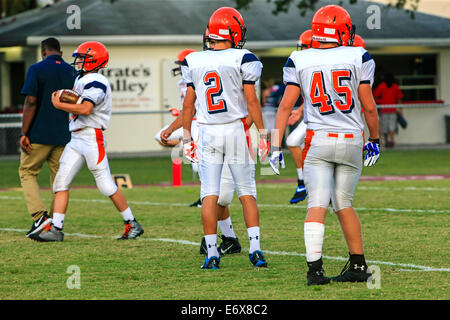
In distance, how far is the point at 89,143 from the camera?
401 inches

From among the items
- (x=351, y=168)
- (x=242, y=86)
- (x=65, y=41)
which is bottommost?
(x=351, y=168)

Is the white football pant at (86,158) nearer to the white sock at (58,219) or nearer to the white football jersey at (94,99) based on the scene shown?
the white football jersey at (94,99)

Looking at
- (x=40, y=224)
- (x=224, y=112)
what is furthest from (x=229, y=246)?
(x=40, y=224)

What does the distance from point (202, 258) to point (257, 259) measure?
0.87 metres

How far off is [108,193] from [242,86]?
9.18 feet

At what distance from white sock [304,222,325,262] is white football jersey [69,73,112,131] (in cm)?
365

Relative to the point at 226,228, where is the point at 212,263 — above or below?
below

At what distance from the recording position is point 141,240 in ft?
33.4

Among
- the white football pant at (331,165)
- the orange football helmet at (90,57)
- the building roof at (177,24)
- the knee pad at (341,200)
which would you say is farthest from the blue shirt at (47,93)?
the building roof at (177,24)

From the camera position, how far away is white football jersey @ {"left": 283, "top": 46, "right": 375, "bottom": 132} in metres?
7.12

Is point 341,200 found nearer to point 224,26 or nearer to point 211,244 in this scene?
point 211,244
